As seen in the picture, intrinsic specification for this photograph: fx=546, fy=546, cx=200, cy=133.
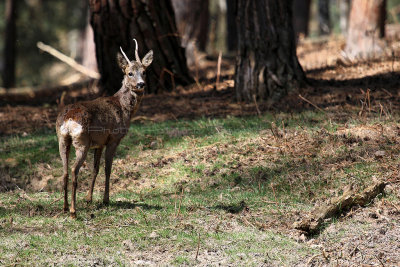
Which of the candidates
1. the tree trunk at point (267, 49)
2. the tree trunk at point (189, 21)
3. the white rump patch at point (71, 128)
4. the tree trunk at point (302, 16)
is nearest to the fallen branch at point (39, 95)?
the tree trunk at point (189, 21)

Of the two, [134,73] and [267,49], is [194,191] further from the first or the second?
[267,49]

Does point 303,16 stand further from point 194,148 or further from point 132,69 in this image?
point 132,69

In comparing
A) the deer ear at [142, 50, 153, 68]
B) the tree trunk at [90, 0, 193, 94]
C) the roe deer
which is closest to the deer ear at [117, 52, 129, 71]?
the roe deer

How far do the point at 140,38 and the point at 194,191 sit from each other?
5.57 meters

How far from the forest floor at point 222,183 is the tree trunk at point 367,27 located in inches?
84.9

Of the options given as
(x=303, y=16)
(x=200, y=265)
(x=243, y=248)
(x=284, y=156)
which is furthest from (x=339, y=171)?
(x=303, y=16)

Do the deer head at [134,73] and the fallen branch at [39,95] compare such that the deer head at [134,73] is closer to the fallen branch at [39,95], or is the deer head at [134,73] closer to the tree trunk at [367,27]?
the fallen branch at [39,95]

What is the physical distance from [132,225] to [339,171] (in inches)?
117

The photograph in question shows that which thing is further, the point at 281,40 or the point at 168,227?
the point at 281,40

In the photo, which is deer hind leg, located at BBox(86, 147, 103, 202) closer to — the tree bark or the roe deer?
the roe deer

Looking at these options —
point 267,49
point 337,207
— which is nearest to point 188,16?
point 267,49

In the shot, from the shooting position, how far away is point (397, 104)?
9.46m

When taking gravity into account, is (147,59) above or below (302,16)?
above

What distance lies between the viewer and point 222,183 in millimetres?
7785
